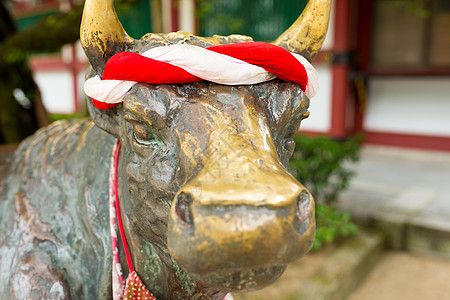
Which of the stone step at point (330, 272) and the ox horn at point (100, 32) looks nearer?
the ox horn at point (100, 32)

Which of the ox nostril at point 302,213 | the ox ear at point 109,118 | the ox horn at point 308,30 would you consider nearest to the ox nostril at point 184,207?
the ox nostril at point 302,213

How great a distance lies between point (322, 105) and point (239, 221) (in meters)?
6.86

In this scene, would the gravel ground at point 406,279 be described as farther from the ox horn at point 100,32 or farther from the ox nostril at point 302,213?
the ox horn at point 100,32

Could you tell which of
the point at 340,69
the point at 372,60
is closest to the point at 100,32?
the point at 340,69

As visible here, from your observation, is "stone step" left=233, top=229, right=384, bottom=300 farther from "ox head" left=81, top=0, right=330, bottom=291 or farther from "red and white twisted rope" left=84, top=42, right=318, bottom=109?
"red and white twisted rope" left=84, top=42, right=318, bottom=109

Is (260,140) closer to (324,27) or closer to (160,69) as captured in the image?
(160,69)

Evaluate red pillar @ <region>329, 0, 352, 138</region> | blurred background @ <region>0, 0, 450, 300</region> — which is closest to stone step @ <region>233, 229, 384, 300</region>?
blurred background @ <region>0, 0, 450, 300</region>

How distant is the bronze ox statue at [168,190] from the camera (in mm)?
735

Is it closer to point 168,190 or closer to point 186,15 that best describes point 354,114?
point 186,15

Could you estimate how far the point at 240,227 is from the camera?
0.71 m

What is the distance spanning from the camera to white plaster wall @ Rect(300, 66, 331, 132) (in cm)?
719

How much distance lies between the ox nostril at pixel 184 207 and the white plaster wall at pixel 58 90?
35.3 ft

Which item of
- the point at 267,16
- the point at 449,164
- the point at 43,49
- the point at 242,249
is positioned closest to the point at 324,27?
the point at 242,249

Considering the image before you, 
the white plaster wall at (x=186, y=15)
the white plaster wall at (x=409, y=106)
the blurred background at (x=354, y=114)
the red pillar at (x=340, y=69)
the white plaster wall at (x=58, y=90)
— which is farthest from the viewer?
the white plaster wall at (x=58, y=90)
